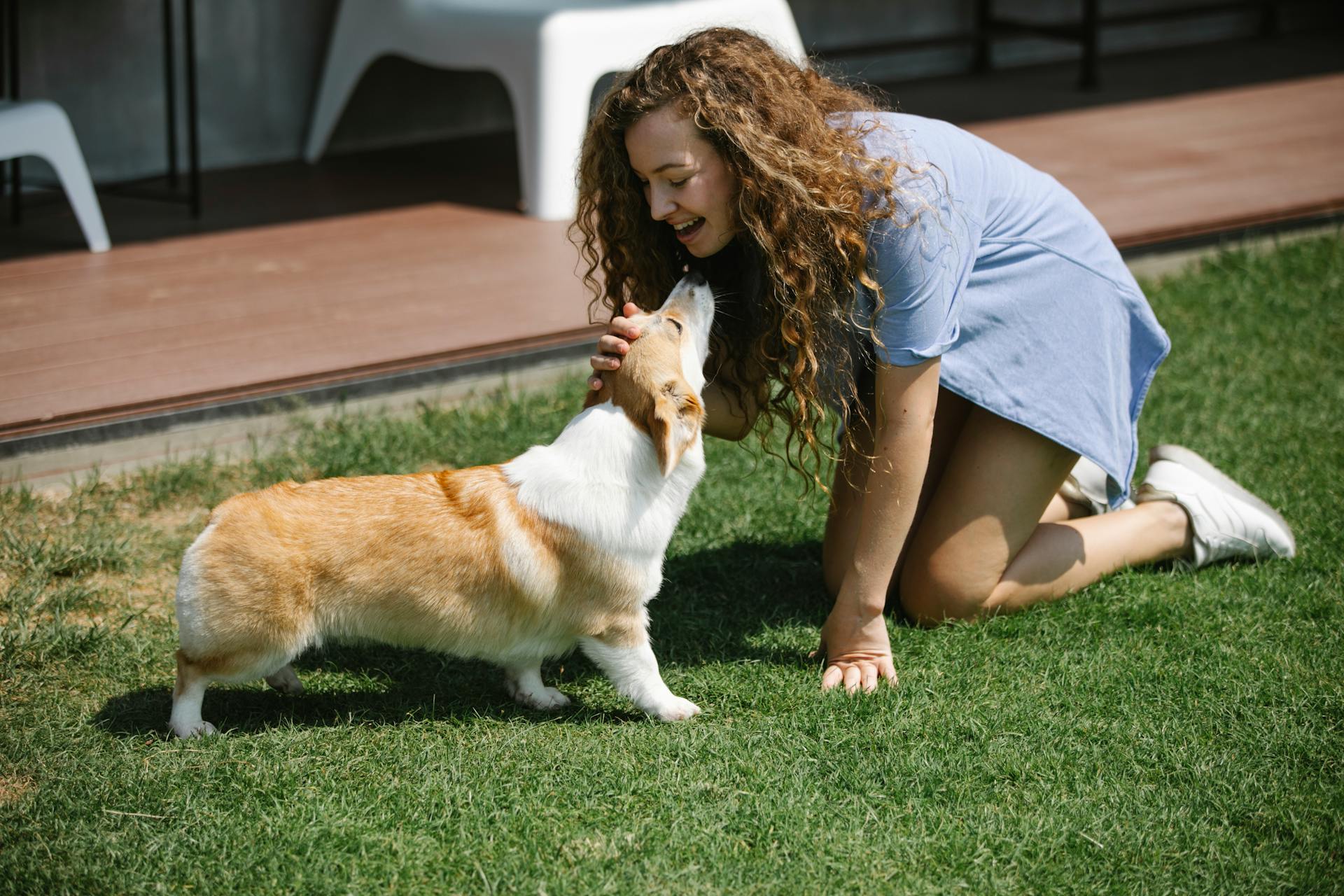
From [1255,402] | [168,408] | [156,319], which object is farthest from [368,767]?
[1255,402]

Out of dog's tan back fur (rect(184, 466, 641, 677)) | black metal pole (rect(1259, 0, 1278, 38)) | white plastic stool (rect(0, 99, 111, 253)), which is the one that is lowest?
dog's tan back fur (rect(184, 466, 641, 677))

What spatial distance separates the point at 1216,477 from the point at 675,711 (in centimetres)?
183

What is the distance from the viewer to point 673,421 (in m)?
2.58

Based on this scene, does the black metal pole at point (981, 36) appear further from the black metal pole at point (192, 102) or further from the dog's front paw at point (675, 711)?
the dog's front paw at point (675, 711)

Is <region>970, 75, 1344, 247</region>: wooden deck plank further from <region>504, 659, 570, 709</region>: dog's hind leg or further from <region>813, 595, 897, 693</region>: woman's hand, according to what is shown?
<region>504, 659, 570, 709</region>: dog's hind leg

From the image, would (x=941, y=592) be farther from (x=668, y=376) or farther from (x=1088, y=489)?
(x=668, y=376)

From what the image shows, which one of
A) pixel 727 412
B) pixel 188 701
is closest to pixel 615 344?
pixel 727 412

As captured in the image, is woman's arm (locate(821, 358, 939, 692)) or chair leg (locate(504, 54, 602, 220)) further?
chair leg (locate(504, 54, 602, 220))

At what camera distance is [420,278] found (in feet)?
16.8

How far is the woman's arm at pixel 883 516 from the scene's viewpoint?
2887 millimetres

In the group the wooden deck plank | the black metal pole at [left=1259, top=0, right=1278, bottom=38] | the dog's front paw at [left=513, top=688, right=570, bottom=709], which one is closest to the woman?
the dog's front paw at [left=513, top=688, right=570, bottom=709]

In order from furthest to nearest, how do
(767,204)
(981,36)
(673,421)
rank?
(981,36) → (767,204) → (673,421)

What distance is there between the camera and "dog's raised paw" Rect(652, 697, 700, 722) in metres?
2.80

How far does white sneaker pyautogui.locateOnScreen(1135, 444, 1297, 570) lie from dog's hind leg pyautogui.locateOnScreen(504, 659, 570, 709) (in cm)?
177
